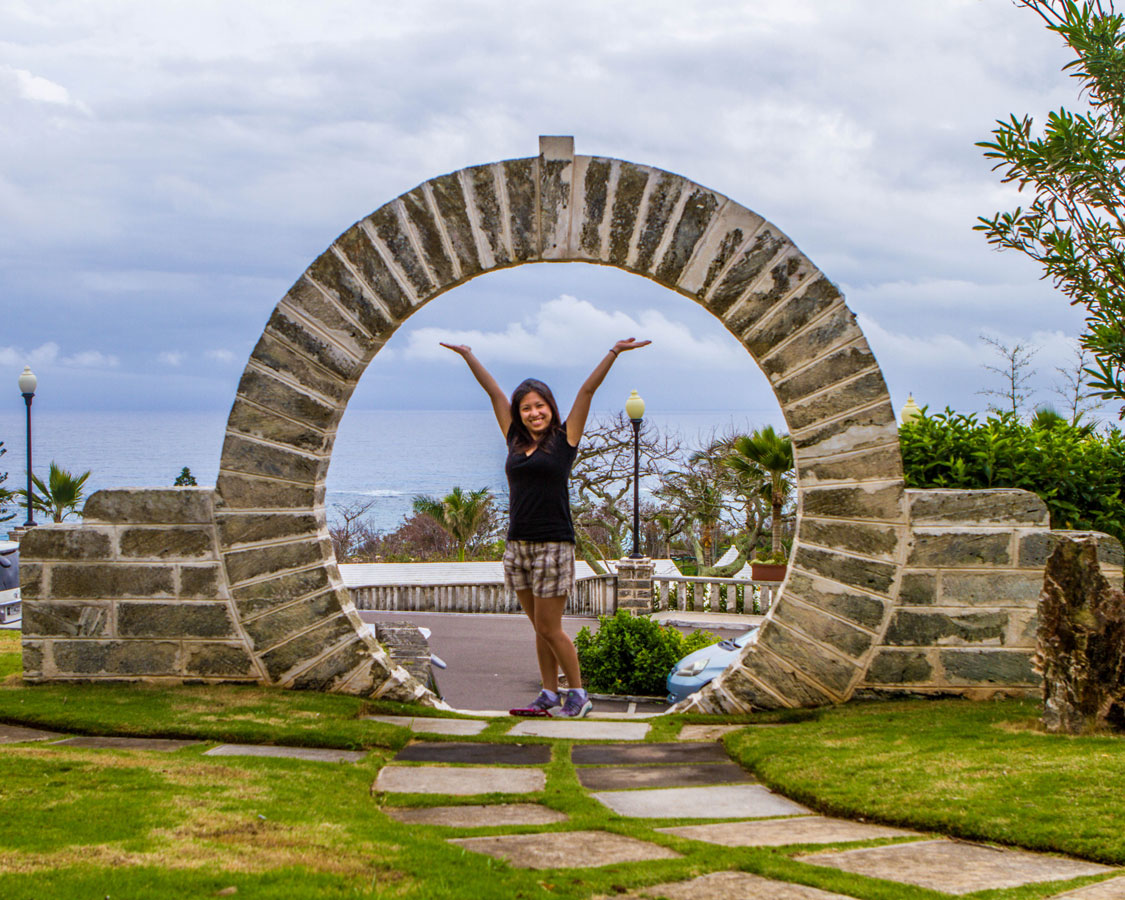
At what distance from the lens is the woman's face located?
5.19 meters

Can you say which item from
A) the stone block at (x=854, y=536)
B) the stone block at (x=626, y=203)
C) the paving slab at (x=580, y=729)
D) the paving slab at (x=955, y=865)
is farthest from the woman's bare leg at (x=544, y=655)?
the paving slab at (x=955, y=865)

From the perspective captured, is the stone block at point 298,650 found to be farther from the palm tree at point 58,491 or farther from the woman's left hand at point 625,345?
the palm tree at point 58,491

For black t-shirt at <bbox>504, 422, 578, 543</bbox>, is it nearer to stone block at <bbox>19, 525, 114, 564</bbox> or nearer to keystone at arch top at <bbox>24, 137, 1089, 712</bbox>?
keystone at arch top at <bbox>24, 137, 1089, 712</bbox>

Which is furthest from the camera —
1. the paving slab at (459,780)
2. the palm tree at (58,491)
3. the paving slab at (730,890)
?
the palm tree at (58,491)

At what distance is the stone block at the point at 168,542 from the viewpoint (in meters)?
5.34

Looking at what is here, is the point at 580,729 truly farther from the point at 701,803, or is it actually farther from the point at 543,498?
the point at 701,803

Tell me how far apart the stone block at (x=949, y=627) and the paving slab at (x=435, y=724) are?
7.18 feet

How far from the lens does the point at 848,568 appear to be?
5.21 metres

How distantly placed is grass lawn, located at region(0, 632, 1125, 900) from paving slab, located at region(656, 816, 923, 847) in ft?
0.28

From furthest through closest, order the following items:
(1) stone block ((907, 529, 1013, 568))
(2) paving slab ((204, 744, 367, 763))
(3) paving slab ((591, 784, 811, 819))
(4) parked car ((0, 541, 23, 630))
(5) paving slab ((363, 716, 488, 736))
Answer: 1. (4) parked car ((0, 541, 23, 630))
2. (1) stone block ((907, 529, 1013, 568))
3. (5) paving slab ((363, 716, 488, 736))
4. (2) paving slab ((204, 744, 367, 763))
5. (3) paving slab ((591, 784, 811, 819))

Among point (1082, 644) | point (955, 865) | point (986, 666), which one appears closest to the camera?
point (955, 865)

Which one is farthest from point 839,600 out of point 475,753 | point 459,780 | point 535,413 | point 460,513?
point 460,513

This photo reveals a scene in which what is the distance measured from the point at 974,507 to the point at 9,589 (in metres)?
12.9

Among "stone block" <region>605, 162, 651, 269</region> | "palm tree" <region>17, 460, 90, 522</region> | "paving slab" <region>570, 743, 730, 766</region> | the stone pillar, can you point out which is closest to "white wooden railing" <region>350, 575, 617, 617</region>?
the stone pillar
